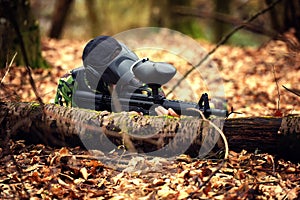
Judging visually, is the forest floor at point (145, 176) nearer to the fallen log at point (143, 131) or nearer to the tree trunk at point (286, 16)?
the fallen log at point (143, 131)

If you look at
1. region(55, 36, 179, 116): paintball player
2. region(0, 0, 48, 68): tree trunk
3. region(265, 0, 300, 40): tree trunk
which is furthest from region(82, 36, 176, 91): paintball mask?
region(265, 0, 300, 40): tree trunk

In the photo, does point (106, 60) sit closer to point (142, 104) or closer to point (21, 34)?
point (142, 104)

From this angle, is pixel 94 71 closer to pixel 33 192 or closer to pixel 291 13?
pixel 33 192

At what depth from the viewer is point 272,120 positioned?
12.8ft

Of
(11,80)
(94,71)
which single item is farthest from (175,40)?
(94,71)

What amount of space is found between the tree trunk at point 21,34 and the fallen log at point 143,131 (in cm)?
323

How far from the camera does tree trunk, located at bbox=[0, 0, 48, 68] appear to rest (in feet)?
24.9

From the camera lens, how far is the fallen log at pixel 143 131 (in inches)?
153

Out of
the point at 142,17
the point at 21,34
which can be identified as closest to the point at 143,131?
the point at 21,34

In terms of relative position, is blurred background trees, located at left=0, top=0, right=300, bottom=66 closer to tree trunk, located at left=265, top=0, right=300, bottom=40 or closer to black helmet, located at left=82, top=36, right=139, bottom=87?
tree trunk, located at left=265, top=0, right=300, bottom=40

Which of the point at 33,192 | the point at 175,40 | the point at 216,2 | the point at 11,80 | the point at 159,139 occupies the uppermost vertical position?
the point at 216,2

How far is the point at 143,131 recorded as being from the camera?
4.03 metres

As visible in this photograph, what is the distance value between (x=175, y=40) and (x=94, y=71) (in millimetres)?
7448

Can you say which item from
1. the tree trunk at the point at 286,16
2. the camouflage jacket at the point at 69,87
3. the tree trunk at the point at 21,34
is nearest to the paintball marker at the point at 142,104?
the camouflage jacket at the point at 69,87
